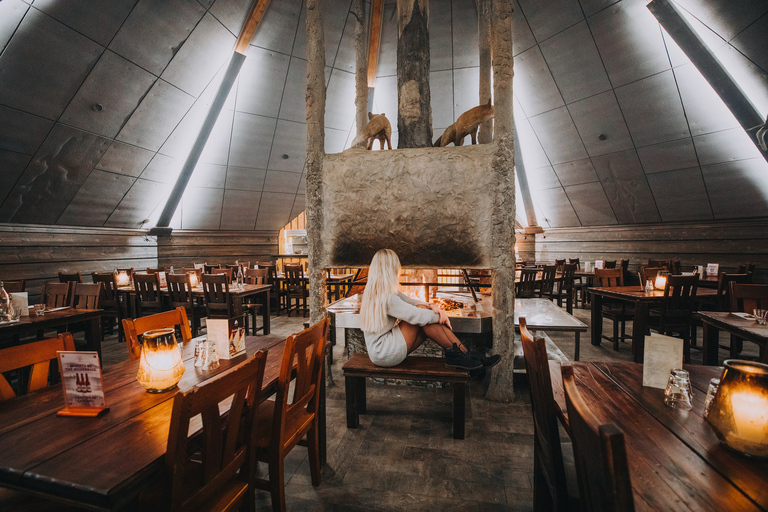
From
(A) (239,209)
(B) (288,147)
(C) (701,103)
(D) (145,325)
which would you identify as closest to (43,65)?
(B) (288,147)

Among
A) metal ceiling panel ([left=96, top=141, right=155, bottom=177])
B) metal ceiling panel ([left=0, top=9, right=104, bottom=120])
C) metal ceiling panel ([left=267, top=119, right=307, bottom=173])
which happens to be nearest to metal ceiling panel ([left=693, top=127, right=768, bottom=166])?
metal ceiling panel ([left=267, top=119, right=307, bottom=173])

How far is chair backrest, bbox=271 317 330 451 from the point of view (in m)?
1.65

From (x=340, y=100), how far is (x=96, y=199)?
5287 millimetres

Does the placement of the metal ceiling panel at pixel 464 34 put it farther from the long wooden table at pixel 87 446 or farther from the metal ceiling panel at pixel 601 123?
the long wooden table at pixel 87 446

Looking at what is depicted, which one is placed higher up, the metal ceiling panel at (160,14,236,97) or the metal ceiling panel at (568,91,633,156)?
the metal ceiling panel at (160,14,236,97)

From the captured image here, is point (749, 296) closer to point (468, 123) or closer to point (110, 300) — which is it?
point (468, 123)

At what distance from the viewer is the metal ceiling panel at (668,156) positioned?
6.27 metres

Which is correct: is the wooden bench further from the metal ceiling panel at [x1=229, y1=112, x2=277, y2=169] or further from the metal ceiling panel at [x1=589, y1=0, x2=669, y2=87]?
the metal ceiling panel at [x1=229, y1=112, x2=277, y2=169]

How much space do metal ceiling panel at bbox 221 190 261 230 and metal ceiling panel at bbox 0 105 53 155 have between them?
12.0ft

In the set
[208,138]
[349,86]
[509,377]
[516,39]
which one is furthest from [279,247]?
[509,377]

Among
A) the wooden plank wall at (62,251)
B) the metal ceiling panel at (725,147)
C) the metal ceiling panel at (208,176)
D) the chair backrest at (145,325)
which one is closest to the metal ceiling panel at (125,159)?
the metal ceiling panel at (208,176)

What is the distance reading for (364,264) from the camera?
11.2ft

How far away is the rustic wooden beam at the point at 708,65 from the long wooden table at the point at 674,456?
6151mm

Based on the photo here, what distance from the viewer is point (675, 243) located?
288 inches
